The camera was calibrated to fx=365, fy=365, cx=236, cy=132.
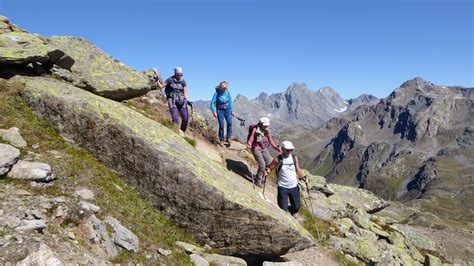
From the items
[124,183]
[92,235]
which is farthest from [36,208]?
[124,183]

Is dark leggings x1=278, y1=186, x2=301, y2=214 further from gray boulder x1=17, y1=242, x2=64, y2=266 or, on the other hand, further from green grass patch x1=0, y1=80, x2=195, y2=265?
gray boulder x1=17, y1=242, x2=64, y2=266

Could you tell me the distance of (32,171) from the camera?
40.2 feet

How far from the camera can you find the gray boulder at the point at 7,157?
11711 millimetres

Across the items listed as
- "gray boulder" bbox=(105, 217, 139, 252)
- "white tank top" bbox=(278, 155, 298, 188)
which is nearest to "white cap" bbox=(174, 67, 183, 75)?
"white tank top" bbox=(278, 155, 298, 188)

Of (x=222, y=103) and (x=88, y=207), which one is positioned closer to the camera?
(x=88, y=207)

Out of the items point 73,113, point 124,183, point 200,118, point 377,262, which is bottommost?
point 377,262

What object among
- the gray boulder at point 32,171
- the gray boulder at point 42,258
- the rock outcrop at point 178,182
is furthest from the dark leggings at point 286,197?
the gray boulder at point 42,258

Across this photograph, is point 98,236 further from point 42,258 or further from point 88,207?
point 42,258

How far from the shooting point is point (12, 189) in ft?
37.0

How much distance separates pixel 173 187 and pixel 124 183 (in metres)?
2.15

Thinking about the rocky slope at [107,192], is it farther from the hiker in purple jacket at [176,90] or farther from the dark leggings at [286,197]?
the hiker in purple jacket at [176,90]

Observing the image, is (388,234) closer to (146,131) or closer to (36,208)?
(146,131)

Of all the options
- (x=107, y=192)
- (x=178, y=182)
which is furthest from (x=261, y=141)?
(x=107, y=192)

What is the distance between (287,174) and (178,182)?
6.57 m
